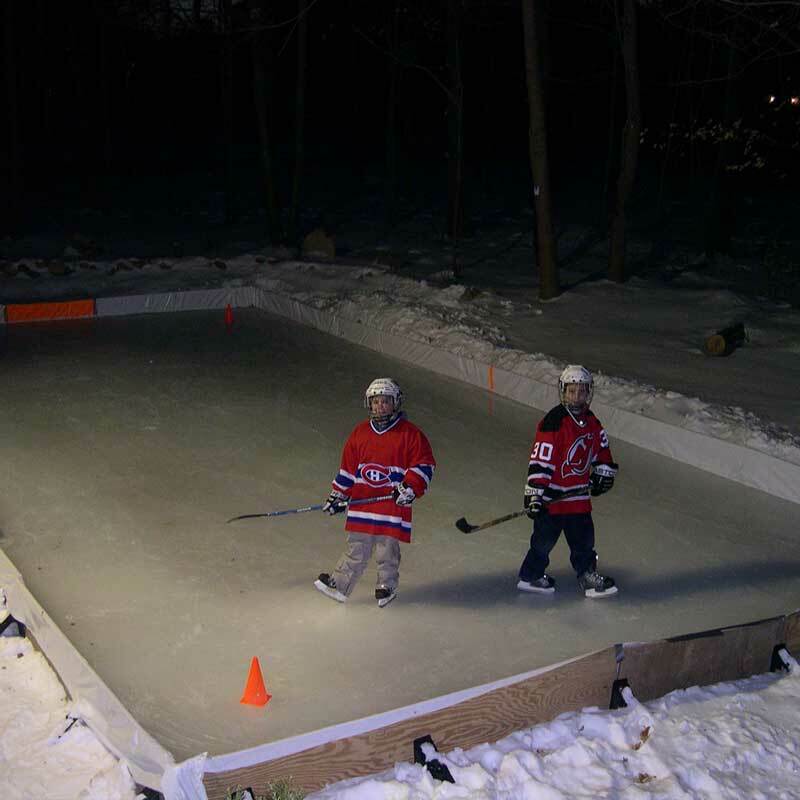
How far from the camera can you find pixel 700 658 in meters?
4.90

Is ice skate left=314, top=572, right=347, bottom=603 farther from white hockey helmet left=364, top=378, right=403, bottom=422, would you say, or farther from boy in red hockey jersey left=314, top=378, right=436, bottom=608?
white hockey helmet left=364, top=378, right=403, bottom=422

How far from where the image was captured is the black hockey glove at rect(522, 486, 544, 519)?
5625 millimetres

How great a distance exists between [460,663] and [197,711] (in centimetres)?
135

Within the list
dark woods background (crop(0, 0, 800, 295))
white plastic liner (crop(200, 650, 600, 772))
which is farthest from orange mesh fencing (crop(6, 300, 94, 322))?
white plastic liner (crop(200, 650, 600, 772))

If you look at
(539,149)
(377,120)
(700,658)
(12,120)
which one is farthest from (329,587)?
(377,120)

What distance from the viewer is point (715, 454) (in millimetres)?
8359

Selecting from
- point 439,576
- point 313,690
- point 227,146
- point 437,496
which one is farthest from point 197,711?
point 227,146

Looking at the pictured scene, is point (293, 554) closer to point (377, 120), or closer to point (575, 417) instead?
point (575, 417)

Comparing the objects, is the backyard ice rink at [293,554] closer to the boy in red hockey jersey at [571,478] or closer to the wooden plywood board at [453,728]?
the boy in red hockey jersey at [571,478]

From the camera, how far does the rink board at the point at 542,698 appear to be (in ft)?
13.1

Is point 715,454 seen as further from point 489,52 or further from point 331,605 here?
point 489,52

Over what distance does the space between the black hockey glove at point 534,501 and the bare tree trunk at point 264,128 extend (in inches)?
584

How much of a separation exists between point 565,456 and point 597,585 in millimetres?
851

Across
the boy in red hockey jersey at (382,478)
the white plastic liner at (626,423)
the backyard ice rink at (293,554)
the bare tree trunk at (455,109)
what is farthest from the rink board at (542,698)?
the bare tree trunk at (455,109)
